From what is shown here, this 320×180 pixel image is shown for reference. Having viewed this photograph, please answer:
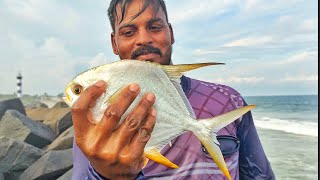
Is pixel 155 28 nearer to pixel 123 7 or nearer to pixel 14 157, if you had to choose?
pixel 123 7

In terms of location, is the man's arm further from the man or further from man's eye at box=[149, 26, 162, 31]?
man's eye at box=[149, 26, 162, 31]

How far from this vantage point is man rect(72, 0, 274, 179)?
1.69 metres

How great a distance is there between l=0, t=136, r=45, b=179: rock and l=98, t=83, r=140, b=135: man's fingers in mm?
6593

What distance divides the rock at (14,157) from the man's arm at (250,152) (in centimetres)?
601

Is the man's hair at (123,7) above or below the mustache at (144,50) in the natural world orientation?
above

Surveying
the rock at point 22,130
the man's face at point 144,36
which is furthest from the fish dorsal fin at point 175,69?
the rock at point 22,130

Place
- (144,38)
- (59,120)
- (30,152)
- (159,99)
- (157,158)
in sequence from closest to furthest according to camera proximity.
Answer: (157,158), (159,99), (144,38), (30,152), (59,120)

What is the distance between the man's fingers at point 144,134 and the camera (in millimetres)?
1726

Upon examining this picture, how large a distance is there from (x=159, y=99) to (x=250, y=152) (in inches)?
42.0

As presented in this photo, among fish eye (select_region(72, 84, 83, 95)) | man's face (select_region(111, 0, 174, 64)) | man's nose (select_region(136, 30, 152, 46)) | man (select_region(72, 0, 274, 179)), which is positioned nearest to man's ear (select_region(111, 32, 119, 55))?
man (select_region(72, 0, 274, 179))

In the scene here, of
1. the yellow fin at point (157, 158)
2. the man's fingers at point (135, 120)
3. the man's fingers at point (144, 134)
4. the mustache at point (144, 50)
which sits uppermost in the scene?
the mustache at point (144, 50)

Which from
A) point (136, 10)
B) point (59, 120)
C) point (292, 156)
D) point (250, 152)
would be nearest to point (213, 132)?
point (250, 152)

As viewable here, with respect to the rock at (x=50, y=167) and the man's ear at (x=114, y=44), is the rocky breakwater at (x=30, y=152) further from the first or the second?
the man's ear at (x=114, y=44)

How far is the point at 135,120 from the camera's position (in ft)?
5.59
